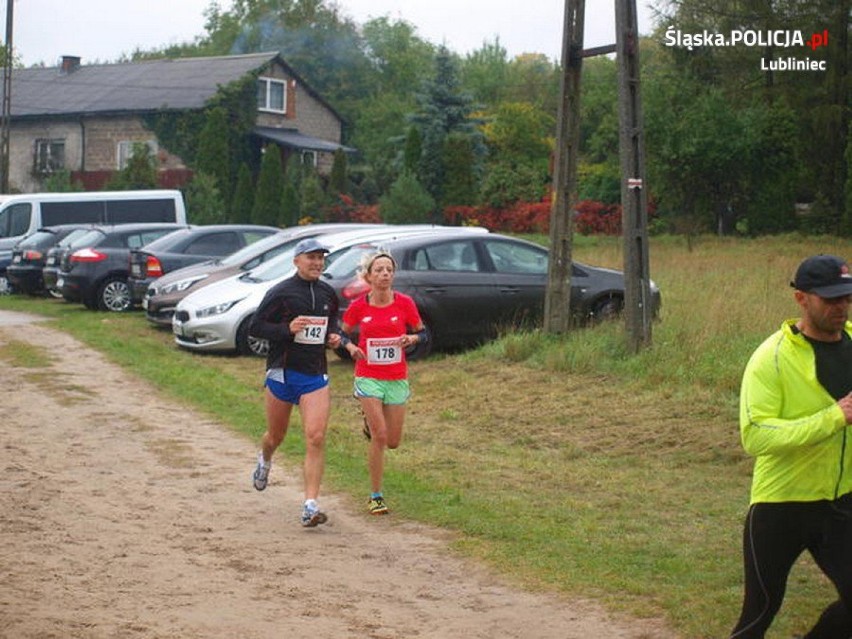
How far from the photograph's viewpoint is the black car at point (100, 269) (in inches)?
1052

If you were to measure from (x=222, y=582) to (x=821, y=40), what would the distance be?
44.1 m

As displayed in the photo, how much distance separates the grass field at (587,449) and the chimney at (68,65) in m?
49.2

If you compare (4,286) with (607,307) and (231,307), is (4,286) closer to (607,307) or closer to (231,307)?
(231,307)

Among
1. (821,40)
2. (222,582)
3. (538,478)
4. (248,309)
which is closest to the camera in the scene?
(222,582)

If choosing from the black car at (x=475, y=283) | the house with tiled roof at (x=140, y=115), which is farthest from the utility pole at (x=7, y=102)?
the black car at (x=475, y=283)

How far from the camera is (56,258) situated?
91.8ft

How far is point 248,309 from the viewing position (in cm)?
2002

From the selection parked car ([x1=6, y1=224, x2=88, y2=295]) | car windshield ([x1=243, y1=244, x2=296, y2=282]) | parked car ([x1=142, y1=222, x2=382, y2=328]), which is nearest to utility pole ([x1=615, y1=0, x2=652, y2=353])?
car windshield ([x1=243, y1=244, x2=296, y2=282])

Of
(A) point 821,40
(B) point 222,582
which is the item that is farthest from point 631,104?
(A) point 821,40

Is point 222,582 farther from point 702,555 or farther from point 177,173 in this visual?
point 177,173

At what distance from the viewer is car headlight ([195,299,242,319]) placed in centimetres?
2016

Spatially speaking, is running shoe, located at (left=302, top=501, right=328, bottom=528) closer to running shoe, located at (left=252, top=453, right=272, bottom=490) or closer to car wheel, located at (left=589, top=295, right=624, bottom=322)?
running shoe, located at (left=252, top=453, right=272, bottom=490)

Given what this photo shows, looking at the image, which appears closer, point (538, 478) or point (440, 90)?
point (538, 478)

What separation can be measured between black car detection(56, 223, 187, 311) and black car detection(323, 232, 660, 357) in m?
8.72
